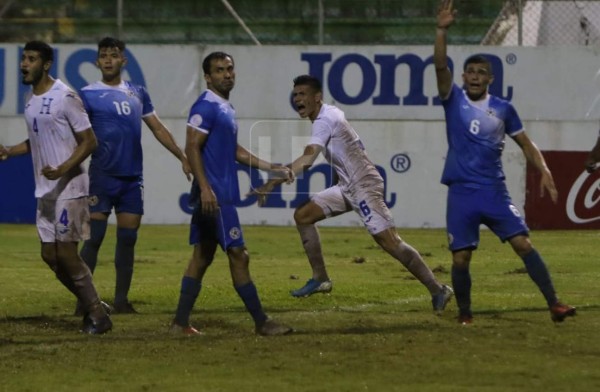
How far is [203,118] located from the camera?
1042 cm

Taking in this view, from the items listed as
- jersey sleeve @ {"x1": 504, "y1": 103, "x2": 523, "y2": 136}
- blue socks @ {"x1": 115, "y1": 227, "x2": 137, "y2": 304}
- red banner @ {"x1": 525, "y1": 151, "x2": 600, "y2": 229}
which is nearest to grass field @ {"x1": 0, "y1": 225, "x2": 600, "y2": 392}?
blue socks @ {"x1": 115, "y1": 227, "x2": 137, "y2": 304}

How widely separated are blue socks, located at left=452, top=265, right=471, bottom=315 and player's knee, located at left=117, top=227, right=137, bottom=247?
2939 millimetres

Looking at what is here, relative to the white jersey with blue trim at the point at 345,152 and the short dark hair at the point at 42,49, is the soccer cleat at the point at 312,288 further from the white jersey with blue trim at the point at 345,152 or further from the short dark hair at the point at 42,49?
the short dark hair at the point at 42,49

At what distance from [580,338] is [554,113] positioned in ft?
47.4

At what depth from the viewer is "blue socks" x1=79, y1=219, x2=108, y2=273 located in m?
12.3

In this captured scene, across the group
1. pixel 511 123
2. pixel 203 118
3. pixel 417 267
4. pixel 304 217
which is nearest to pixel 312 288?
pixel 304 217

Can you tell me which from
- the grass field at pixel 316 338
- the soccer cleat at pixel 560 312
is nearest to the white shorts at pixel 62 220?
the grass field at pixel 316 338

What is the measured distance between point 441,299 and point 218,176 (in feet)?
9.01

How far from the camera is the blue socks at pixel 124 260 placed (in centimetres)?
1240

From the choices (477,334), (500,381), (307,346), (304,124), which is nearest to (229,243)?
(307,346)

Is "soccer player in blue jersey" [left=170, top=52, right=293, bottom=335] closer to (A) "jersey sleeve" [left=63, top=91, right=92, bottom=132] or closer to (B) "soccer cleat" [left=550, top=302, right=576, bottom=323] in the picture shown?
(A) "jersey sleeve" [left=63, top=91, right=92, bottom=132]

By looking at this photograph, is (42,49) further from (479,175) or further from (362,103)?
(362,103)

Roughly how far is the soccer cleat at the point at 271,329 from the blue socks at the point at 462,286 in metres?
1.44

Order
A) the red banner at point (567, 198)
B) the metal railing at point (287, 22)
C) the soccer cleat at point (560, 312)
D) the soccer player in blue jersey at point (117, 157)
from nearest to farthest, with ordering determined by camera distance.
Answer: the soccer cleat at point (560, 312), the soccer player in blue jersey at point (117, 157), the red banner at point (567, 198), the metal railing at point (287, 22)
